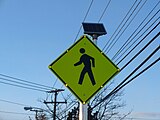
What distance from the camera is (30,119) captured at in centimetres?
6744

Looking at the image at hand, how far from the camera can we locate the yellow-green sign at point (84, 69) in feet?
17.6

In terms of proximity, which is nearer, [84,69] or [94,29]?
[84,69]

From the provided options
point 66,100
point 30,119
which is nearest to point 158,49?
point 66,100

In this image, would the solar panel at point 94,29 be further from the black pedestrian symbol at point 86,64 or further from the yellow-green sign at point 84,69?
the black pedestrian symbol at point 86,64

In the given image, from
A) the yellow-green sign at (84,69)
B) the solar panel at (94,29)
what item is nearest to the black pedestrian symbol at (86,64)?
the yellow-green sign at (84,69)

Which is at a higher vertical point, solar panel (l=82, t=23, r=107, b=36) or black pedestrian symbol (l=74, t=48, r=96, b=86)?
solar panel (l=82, t=23, r=107, b=36)

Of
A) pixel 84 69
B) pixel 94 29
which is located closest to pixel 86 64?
pixel 84 69

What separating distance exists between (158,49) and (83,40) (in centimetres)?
262

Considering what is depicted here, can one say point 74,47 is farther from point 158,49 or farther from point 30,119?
point 30,119

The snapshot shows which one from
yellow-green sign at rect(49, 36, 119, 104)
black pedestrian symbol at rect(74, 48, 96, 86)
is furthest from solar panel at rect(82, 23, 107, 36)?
black pedestrian symbol at rect(74, 48, 96, 86)

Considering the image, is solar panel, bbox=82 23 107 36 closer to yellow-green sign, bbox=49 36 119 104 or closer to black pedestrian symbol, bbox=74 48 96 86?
yellow-green sign, bbox=49 36 119 104

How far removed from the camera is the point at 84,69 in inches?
213

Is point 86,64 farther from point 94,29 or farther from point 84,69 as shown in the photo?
point 94,29

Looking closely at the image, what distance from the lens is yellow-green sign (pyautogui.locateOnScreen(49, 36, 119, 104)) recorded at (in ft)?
17.6
